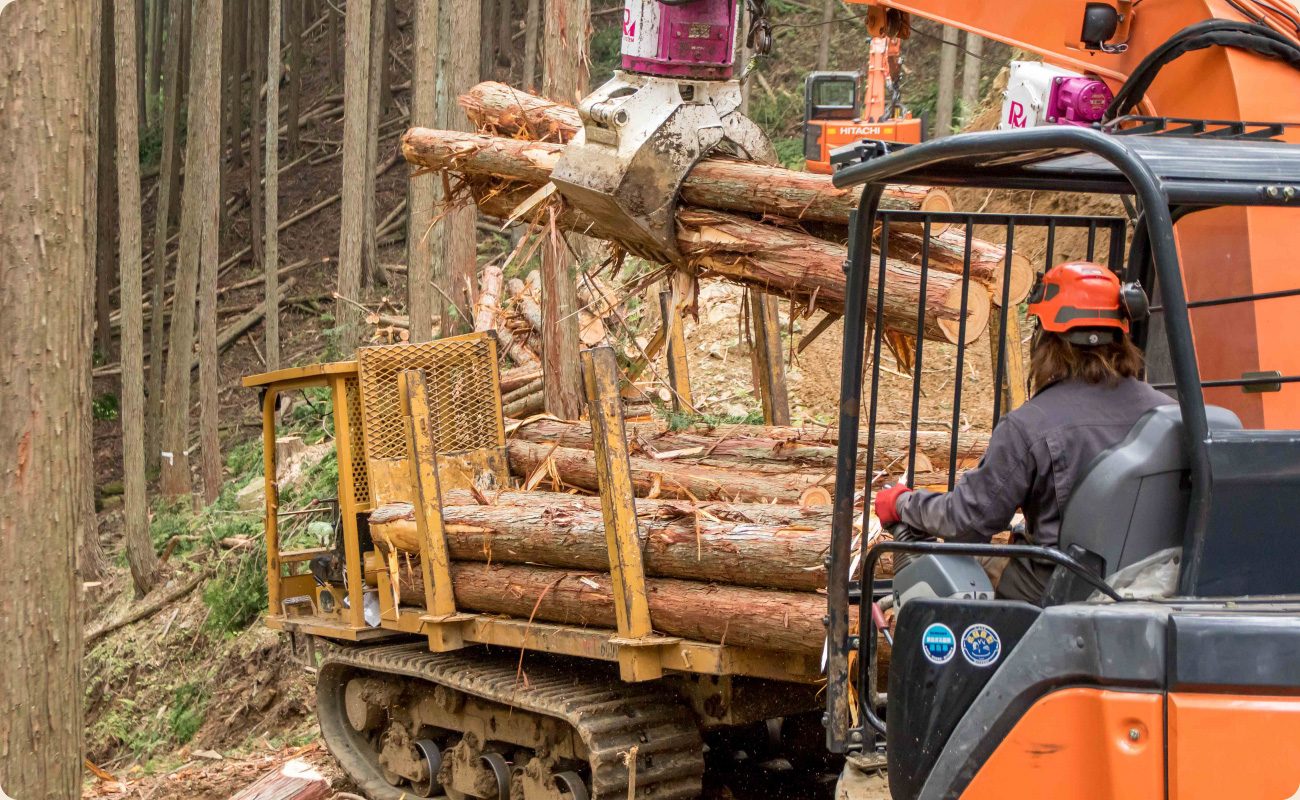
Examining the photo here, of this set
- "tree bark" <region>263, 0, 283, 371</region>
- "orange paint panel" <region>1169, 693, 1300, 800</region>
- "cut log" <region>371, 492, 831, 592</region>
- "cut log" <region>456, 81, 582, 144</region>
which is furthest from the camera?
"tree bark" <region>263, 0, 283, 371</region>

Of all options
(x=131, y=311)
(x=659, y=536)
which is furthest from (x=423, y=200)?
(x=659, y=536)

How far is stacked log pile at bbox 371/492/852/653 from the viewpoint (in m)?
4.60

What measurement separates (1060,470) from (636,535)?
2.36 m

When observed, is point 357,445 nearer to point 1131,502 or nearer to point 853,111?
point 1131,502

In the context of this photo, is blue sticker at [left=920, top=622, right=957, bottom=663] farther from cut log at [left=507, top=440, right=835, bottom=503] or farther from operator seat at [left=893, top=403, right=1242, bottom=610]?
cut log at [left=507, top=440, right=835, bottom=503]

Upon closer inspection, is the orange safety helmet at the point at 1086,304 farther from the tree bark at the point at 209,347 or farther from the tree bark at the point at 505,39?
the tree bark at the point at 505,39

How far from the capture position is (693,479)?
6148 millimetres

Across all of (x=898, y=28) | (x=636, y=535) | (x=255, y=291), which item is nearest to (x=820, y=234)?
(x=898, y=28)

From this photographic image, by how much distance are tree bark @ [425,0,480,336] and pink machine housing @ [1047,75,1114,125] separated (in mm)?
6822

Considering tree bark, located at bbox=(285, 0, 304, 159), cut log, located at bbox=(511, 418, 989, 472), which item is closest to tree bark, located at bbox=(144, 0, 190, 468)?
tree bark, located at bbox=(285, 0, 304, 159)

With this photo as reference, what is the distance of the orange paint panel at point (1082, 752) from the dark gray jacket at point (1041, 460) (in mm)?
527

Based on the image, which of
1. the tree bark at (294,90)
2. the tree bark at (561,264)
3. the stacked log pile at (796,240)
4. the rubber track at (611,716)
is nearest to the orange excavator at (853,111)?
the tree bark at (561,264)

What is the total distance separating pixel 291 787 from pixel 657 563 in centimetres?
291

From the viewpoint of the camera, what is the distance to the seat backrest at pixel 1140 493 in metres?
2.61
